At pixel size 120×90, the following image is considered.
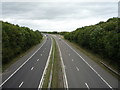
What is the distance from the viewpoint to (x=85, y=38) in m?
58.3

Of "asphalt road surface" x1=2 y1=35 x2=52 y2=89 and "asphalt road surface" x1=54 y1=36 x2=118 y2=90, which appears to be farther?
"asphalt road surface" x1=2 y1=35 x2=52 y2=89

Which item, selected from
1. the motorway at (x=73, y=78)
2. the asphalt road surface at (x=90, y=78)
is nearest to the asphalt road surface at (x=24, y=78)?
the motorway at (x=73, y=78)

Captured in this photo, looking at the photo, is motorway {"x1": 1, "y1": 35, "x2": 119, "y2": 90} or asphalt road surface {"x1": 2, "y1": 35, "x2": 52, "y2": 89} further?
asphalt road surface {"x1": 2, "y1": 35, "x2": 52, "y2": 89}

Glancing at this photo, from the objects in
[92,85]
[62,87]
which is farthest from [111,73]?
[62,87]

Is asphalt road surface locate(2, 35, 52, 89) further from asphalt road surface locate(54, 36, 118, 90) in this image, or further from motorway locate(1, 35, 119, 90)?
asphalt road surface locate(54, 36, 118, 90)

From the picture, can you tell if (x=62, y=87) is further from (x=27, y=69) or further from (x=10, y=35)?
(x=10, y=35)

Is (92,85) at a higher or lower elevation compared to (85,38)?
lower

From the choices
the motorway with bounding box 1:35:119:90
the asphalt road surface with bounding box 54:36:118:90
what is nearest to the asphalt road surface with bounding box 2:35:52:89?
the motorway with bounding box 1:35:119:90

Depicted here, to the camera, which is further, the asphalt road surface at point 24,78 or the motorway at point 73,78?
the asphalt road surface at point 24,78

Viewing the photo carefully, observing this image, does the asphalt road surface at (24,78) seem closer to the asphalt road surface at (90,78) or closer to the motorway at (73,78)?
the motorway at (73,78)

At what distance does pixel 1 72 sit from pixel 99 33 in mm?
25466

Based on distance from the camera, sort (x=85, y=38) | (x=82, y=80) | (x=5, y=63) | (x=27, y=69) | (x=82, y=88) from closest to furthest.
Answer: (x=82, y=88) < (x=82, y=80) < (x=27, y=69) < (x=5, y=63) < (x=85, y=38)

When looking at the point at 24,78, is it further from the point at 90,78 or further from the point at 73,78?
the point at 90,78

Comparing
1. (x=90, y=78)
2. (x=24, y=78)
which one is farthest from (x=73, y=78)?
(x=24, y=78)
